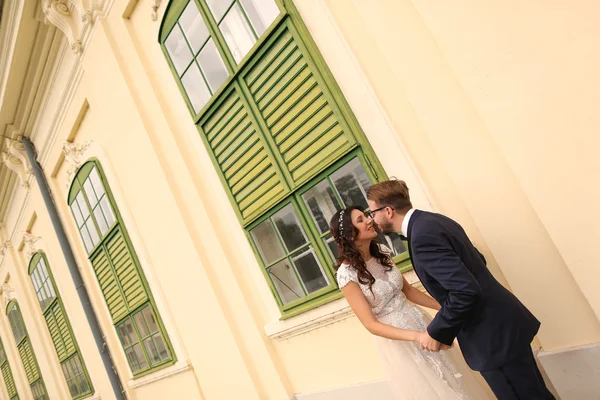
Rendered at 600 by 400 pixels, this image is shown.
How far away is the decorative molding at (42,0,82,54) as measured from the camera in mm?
5895

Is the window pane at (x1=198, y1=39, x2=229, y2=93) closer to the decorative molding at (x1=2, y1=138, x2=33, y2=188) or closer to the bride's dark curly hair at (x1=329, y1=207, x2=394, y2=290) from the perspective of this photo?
the bride's dark curly hair at (x1=329, y1=207, x2=394, y2=290)

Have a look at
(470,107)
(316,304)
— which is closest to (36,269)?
(316,304)

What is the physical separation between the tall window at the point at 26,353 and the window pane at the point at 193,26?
10441mm

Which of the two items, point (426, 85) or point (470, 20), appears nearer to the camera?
point (470, 20)

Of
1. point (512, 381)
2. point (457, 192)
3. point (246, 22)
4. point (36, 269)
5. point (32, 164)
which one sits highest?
point (32, 164)

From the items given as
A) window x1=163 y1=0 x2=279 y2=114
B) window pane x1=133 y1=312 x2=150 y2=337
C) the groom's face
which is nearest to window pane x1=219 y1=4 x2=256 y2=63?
window x1=163 y1=0 x2=279 y2=114

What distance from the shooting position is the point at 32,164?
26.6ft

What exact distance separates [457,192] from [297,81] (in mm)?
1493

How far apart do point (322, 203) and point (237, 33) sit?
1663 mm

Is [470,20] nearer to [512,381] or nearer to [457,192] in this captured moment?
[457,192]

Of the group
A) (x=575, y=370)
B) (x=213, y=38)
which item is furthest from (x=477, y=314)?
(x=213, y=38)

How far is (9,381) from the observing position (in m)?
13.8

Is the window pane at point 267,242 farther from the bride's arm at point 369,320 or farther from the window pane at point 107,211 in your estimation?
the window pane at point 107,211

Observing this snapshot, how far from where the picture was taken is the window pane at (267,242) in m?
3.97
